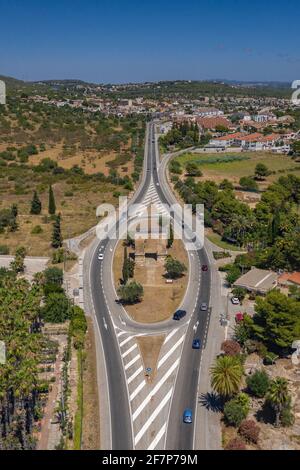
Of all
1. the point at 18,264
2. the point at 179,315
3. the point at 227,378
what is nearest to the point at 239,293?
the point at 179,315

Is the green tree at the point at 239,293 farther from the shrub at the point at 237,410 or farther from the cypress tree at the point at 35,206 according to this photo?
the cypress tree at the point at 35,206

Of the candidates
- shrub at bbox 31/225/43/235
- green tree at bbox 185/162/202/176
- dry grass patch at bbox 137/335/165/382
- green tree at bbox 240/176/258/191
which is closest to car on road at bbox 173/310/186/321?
dry grass patch at bbox 137/335/165/382

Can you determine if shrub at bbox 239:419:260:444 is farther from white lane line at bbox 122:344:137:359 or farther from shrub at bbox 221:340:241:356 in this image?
white lane line at bbox 122:344:137:359

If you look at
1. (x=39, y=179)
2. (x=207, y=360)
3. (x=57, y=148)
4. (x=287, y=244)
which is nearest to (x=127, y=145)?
(x=57, y=148)

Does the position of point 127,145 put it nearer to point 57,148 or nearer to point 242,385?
point 57,148

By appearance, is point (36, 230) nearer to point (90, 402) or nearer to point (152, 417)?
point (90, 402)

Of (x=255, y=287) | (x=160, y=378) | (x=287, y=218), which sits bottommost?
(x=160, y=378)
